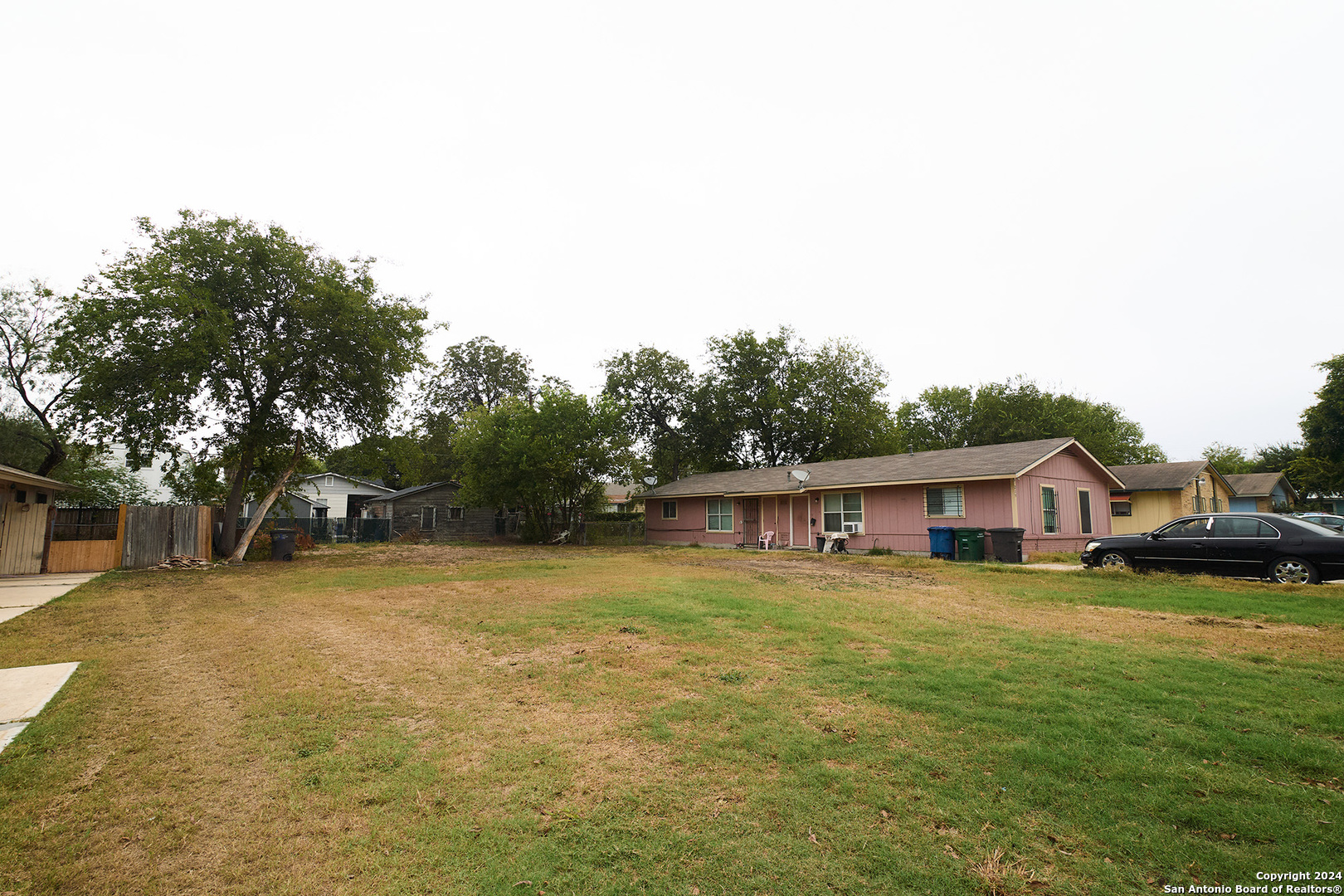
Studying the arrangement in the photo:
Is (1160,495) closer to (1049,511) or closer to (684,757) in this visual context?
(1049,511)

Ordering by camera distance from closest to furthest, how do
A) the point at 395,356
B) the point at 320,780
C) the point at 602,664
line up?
the point at 320,780, the point at 602,664, the point at 395,356

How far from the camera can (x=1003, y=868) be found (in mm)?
2543

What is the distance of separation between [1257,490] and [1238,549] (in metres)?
32.3

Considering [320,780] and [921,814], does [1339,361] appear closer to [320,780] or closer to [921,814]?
[921,814]

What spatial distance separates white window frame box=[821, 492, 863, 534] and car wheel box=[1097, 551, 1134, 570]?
8.84m

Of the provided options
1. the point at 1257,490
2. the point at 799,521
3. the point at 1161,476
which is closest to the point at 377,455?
the point at 799,521

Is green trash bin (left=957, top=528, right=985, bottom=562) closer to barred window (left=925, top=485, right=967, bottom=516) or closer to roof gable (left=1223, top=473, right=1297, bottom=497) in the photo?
barred window (left=925, top=485, right=967, bottom=516)

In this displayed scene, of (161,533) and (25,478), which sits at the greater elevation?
(25,478)

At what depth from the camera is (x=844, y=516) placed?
73.7ft

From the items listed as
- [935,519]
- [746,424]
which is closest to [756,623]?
[935,519]

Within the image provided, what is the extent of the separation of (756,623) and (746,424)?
33.8m

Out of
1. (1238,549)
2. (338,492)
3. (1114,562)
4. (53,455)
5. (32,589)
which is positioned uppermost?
(53,455)

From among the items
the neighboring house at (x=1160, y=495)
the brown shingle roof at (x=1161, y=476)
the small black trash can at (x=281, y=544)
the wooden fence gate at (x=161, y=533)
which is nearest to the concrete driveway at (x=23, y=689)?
the wooden fence gate at (x=161, y=533)

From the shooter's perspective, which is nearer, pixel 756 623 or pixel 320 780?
pixel 320 780
